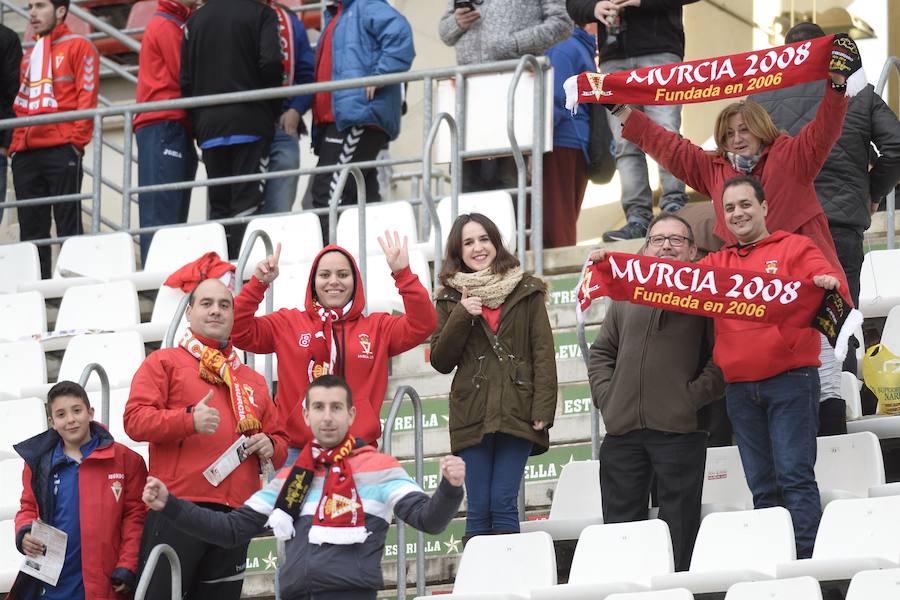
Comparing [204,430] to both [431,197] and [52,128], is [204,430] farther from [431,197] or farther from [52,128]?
[52,128]

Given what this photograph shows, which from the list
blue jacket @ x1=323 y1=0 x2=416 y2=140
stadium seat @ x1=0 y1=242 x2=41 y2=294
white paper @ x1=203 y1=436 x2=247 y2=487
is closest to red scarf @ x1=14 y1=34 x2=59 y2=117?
stadium seat @ x1=0 y1=242 x2=41 y2=294

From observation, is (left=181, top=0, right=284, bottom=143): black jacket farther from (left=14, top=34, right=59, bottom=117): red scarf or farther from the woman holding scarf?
the woman holding scarf

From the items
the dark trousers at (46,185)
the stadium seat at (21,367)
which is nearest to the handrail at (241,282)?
the stadium seat at (21,367)

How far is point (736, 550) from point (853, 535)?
413 mm

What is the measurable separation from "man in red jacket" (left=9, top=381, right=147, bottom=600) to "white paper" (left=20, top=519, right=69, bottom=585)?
0.08 ft

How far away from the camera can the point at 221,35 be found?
35.5 feet

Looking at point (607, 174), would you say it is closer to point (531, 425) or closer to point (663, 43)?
point (663, 43)

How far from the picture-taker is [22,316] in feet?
32.8

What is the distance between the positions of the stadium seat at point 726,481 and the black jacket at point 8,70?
18.2 ft

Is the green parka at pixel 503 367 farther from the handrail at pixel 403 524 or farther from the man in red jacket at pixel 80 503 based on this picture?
the man in red jacket at pixel 80 503

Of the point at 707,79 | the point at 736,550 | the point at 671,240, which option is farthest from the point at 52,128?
the point at 736,550

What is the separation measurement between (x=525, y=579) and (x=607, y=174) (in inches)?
172

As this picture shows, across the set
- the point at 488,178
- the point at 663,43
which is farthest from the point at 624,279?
the point at 488,178

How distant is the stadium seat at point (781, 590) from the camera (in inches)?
228
